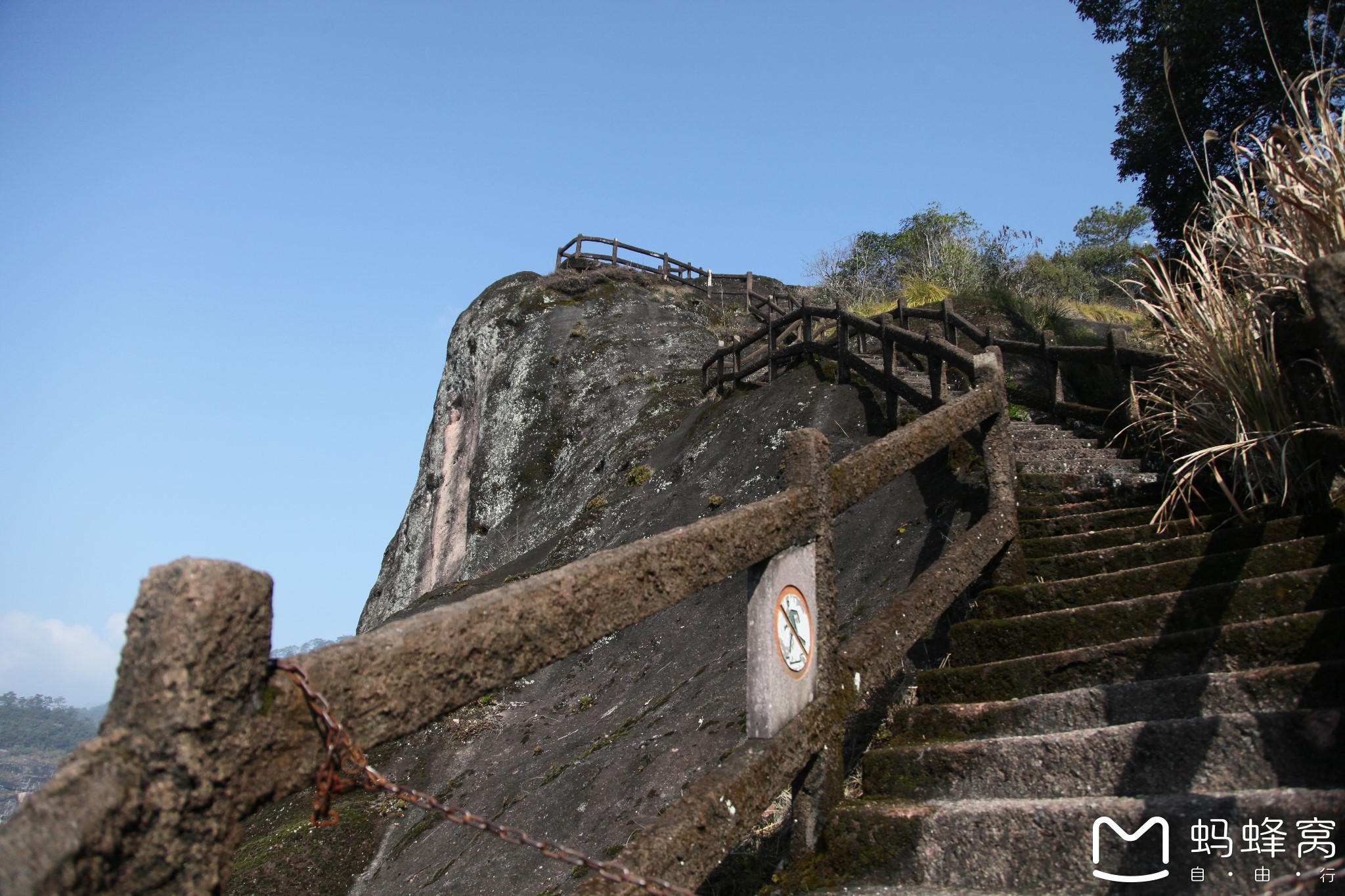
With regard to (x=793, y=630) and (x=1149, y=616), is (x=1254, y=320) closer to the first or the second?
(x=1149, y=616)

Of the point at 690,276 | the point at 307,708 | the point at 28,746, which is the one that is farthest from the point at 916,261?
the point at 28,746

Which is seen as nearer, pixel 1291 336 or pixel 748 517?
pixel 748 517

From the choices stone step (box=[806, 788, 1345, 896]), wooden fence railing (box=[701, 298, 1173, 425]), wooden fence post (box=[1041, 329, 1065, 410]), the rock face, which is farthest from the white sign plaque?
the rock face

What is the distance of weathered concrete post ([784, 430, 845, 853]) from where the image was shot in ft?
10.6

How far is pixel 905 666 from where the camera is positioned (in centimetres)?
502

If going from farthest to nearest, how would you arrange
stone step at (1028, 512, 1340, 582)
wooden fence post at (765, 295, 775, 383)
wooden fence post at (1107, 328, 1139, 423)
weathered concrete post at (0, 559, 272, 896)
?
wooden fence post at (765, 295, 775, 383) → wooden fence post at (1107, 328, 1139, 423) → stone step at (1028, 512, 1340, 582) → weathered concrete post at (0, 559, 272, 896)

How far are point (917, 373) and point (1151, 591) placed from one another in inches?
220

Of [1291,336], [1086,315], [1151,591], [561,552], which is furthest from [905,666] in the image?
[1086,315]

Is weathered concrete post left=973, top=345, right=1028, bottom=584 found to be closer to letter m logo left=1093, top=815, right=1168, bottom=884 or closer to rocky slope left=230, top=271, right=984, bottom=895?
rocky slope left=230, top=271, right=984, bottom=895

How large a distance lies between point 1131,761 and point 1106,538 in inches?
84.5

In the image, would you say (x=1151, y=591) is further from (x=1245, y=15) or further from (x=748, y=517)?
(x=1245, y=15)

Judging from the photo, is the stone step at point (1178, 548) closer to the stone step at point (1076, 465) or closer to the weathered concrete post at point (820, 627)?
the stone step at point (1076, 465)

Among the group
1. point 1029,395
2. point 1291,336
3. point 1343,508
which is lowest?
point 1343,508

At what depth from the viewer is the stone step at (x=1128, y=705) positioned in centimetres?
301
